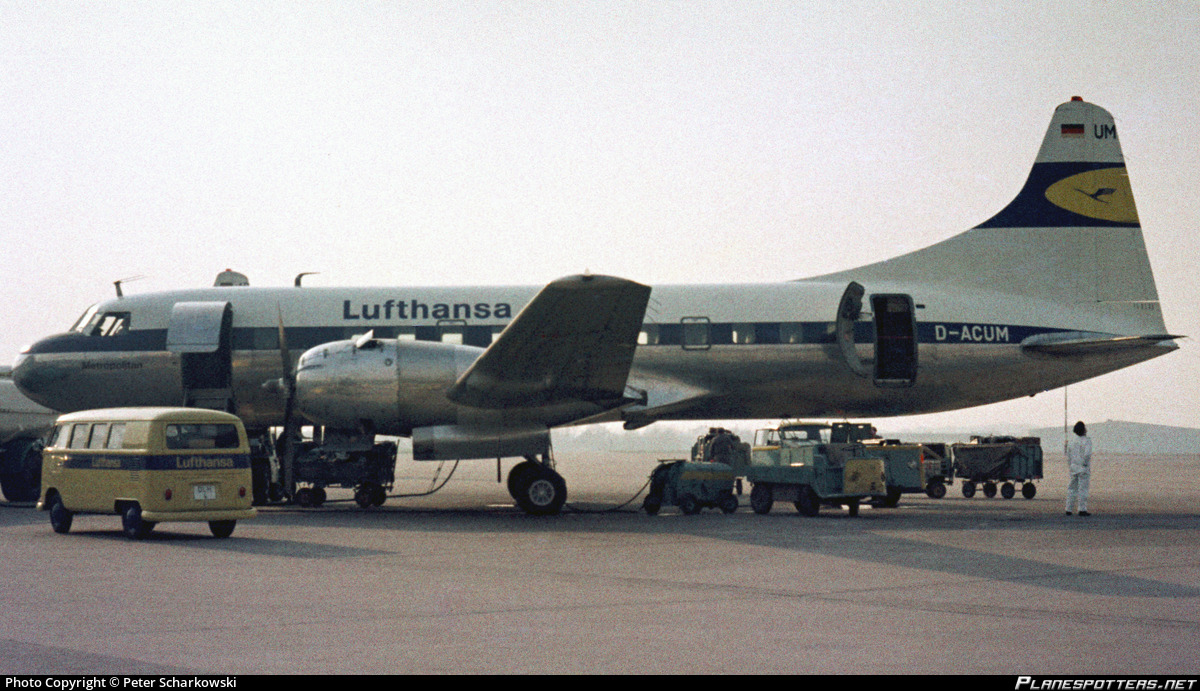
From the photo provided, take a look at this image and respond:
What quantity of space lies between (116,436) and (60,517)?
1.90 metres

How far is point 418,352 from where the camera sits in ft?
71.2

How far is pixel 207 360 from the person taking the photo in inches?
977

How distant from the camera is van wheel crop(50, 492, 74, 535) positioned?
712 inches

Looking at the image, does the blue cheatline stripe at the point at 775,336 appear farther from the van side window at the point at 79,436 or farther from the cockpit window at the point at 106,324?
the van side window at the point at 79,436

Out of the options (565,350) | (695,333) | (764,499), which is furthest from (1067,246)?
(565,350)

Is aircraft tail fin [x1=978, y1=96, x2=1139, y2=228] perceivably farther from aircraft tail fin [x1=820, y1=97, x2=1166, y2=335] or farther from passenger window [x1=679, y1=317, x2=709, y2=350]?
passenger window [x1=679, y1=317, x2=709, y2=350]

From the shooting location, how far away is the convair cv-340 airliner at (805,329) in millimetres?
24609

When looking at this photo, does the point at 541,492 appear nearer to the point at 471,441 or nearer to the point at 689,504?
the point at 471,441

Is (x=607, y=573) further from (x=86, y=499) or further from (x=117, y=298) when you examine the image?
(x=117, y=298)

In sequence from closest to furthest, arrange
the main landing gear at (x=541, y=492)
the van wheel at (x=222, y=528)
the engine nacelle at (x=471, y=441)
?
1. the van wheel at (x=222, y=528)
2. the engine nacelle at (x=471, y=441)
3. the main landing gear at (x=541, y=492)

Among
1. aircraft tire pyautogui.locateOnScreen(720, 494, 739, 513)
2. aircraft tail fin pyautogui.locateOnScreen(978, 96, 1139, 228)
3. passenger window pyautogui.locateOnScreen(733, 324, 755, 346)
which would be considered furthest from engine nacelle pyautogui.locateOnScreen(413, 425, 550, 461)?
aircraft tail fin pyautogui.locateOnScreen(978, 96, 1139, 228)

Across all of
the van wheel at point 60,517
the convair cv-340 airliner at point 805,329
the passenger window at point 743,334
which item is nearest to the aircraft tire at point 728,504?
the convair cv-340 airliner at point 805,329

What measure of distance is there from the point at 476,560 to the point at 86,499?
7.54 m

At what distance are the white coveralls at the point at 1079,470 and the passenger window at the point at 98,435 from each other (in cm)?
1740
